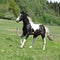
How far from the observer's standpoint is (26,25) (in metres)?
14.7

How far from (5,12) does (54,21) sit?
83.6 feet

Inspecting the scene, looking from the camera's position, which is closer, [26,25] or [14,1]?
[26,25]

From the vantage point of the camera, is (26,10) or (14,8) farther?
(26,10)

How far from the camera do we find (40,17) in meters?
101

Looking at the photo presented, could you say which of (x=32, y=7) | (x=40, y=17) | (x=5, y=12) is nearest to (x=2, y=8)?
(x=5, y=12)

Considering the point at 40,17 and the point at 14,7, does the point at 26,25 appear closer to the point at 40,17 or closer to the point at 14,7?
the point at 14,7

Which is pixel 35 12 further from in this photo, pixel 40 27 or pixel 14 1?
pixel 40 27

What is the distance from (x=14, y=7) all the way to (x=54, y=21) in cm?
2481

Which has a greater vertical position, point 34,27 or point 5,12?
point 34,27

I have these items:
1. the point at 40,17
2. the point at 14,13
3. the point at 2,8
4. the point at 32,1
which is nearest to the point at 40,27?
the point at 14,13

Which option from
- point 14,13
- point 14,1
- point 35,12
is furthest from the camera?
point 35,12

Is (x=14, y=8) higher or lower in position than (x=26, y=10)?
higher

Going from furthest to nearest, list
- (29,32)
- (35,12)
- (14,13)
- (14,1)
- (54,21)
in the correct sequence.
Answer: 1. (54,21)
2. (35,12)
3. (14,1)
4. (14,13)
5. (29,32)

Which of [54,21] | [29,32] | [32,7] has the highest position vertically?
[29,32]
